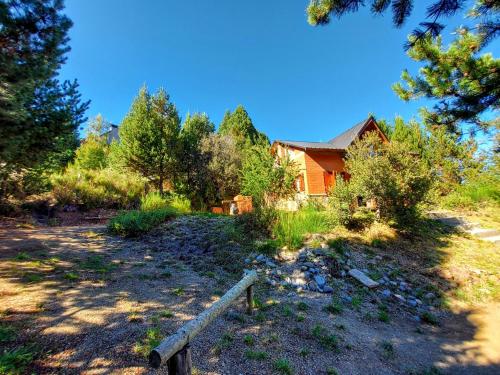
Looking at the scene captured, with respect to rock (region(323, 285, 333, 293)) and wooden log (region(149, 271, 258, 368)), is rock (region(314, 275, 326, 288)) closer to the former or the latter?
rock (region(323, 285, 333, 293))

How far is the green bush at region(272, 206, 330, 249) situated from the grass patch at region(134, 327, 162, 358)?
3.68m

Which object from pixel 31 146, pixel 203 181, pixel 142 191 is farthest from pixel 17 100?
pixel 203 181

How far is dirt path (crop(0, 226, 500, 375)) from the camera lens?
2402 millimetres

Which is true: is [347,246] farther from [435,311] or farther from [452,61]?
[452,61]

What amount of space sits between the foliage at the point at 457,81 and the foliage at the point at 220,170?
1270 cm

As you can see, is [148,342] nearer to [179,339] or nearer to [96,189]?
[179,339]

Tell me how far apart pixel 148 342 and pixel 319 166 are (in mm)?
15116

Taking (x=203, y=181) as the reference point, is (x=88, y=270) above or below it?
below

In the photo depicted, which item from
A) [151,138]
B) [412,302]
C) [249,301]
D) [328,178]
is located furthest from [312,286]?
[328,178]

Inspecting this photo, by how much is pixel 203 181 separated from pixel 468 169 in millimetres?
14369

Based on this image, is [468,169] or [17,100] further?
[468,169]

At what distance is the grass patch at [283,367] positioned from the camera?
2373mm

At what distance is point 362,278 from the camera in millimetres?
4809

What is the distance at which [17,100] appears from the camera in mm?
2797
